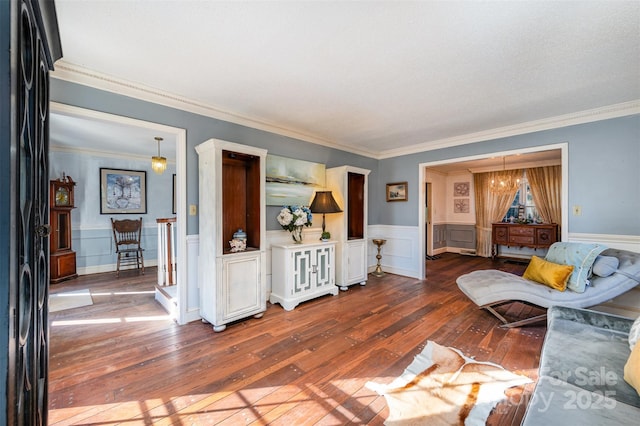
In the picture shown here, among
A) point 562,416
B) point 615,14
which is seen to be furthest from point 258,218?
point 615,14

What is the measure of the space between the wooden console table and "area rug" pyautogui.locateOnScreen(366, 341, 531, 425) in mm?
4902

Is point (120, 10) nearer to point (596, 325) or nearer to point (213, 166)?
point (213, 166)

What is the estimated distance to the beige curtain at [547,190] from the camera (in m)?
5.76

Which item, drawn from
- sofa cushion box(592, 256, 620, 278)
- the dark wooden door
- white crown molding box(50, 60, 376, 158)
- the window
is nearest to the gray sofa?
sofa cushion box(592, 256, 620, 278)

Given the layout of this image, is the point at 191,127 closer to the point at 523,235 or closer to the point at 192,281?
the point at 192,281

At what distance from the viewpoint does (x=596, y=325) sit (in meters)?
1.82

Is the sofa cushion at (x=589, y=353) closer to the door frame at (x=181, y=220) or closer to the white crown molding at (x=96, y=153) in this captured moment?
the door frame at (x=181, y=220)

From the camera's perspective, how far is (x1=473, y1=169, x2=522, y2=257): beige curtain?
6.55 meters

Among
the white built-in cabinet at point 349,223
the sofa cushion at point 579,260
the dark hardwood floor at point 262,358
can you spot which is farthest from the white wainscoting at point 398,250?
the sofa cushion at point 579,260

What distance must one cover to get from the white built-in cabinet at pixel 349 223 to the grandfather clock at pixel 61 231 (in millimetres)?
4450

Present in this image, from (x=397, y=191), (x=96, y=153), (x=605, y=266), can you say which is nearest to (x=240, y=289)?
(x=397, y=191)

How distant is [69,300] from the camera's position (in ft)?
11.8

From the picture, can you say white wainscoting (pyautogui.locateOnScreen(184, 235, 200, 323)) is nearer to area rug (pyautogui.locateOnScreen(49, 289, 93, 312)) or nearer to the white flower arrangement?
the white flower arrangement

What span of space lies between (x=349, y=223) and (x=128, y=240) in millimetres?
4317
